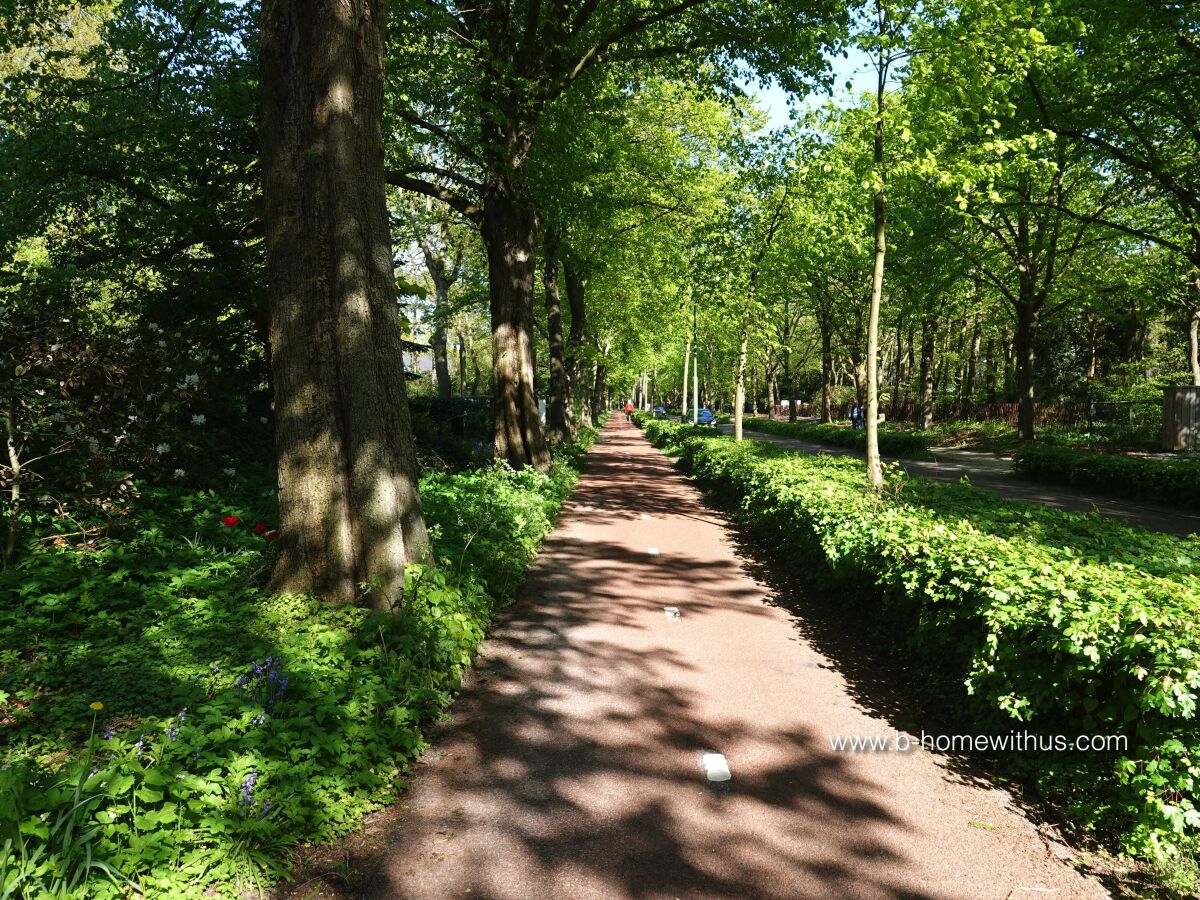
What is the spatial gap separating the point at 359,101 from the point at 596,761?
5.04 m

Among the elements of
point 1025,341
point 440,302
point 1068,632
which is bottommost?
point 1068,632

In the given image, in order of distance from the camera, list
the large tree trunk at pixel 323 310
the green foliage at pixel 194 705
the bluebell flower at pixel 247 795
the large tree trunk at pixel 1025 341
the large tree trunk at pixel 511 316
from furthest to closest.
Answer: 1. the large tree trunk at pixel 1025 341
2. the large tree trunk at pixel 511 316
3. the large tree trunk at pixel 323 310
4. the bluebell flower at pixel 247 795
5. the green foliage at pixel 194 705

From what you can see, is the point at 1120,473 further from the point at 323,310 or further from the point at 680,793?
the point at 323,310

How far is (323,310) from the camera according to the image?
5.20 m

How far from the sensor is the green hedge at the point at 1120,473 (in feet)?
42.8

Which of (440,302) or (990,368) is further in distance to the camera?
(990,368)

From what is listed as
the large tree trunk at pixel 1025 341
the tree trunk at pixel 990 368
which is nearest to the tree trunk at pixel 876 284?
Result: the large tree trunk at pixel 1025 341

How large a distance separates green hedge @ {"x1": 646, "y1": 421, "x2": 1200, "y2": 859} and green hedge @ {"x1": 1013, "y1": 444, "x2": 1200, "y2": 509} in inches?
350

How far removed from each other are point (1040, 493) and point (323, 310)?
15823 millimetres

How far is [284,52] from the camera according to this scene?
5.11 m

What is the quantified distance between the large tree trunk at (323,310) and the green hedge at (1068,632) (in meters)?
4.00

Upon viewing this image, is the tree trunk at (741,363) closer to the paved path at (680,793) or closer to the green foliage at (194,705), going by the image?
the paved path at (680,793)

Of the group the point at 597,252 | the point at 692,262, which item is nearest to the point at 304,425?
the point at 692,262

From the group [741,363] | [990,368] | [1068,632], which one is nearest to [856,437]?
[741,363]
